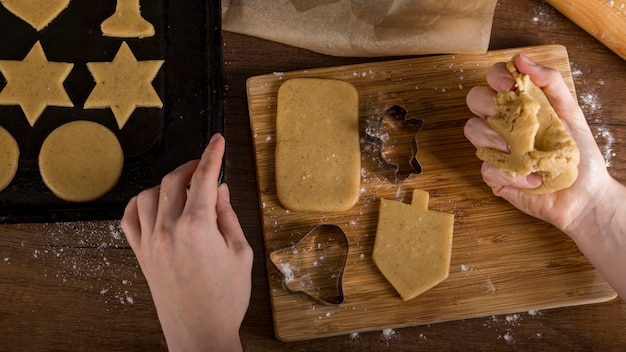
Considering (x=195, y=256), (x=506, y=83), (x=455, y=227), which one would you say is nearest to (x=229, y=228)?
(x=195, y=256)

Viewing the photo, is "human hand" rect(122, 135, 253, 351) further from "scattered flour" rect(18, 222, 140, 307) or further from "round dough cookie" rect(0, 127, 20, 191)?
"round dough cookie" rect(0, 127, 20, 191)

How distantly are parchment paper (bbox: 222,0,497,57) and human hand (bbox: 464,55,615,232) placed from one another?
0.60ft

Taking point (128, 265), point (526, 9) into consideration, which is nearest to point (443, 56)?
point (526, 9)

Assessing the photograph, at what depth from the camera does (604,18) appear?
1.48 metres

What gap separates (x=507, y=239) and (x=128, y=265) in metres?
0.91

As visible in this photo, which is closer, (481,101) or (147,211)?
(147,211)

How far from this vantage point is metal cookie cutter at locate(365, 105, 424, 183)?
144cm

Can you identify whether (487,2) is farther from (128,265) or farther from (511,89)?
(128,265)

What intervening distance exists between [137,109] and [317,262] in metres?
0.58

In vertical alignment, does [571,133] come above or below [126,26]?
below

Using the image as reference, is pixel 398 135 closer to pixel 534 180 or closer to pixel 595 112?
pixel 534 180

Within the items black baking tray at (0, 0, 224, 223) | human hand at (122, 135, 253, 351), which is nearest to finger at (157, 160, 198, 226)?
human hand at (122, 135, 253, 351)

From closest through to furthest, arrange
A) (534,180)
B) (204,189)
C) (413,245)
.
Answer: (204,189), (534,180), (413,245)

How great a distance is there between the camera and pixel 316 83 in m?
1.44
